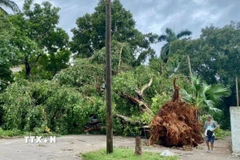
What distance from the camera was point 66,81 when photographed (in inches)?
689

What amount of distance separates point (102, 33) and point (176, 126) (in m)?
16.7

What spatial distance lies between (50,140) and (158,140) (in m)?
4.60

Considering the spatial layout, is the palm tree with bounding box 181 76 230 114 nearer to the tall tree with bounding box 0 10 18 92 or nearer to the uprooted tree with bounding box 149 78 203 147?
the uprooted tree with bounding box 149 78 203 147

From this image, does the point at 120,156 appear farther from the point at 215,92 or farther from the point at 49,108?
the point at 215,92

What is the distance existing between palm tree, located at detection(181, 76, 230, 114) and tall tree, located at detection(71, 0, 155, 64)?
34.2ft

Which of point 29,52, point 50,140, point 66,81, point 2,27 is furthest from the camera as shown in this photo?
point 29,52

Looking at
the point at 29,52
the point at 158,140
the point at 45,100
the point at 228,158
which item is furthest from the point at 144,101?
the point at 29,52

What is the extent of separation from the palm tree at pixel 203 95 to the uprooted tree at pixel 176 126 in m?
2.63

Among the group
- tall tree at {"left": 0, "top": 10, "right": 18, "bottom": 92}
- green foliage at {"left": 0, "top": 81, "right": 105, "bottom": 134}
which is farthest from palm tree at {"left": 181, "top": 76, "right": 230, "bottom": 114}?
tall tree at {"left": 0, "top": 10, "right": 18, "bottom": 92}

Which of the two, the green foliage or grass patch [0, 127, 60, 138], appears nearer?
grass patch [0, 127, 60, 138]

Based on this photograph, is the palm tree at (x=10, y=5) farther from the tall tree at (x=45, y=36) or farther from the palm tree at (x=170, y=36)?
the palm tree at (x=170, y=36)

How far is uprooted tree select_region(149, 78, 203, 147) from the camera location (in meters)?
12.6

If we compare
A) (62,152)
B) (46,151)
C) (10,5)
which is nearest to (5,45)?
(10,5)

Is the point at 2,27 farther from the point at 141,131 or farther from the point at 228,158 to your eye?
the point at 228,158
